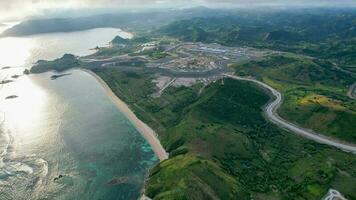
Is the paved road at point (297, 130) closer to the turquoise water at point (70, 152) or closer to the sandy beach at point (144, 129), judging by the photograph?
the sandy beach at point (144, 129)

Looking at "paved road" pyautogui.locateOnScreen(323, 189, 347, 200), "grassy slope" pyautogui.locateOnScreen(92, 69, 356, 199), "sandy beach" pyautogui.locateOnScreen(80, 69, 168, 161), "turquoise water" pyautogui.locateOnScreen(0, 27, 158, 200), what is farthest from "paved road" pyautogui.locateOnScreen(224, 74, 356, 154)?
"turquoise water" pyautogui.locateOnScreen(0, 27, 158, 200)

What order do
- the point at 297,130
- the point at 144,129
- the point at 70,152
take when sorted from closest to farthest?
the point at 70,152, the point at 297,130, the point at 144,129

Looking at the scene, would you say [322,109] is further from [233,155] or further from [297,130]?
[233,155]

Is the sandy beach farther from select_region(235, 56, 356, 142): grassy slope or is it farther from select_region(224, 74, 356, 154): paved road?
select_region(235, 56, 356, 142): grassy slope

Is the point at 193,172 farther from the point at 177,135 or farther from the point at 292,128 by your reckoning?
the point at 292,128

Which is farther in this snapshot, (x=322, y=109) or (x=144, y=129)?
(x=144, y=129)

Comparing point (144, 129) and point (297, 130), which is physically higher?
point (297, 130)

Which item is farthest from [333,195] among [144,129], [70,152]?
[70,152]
